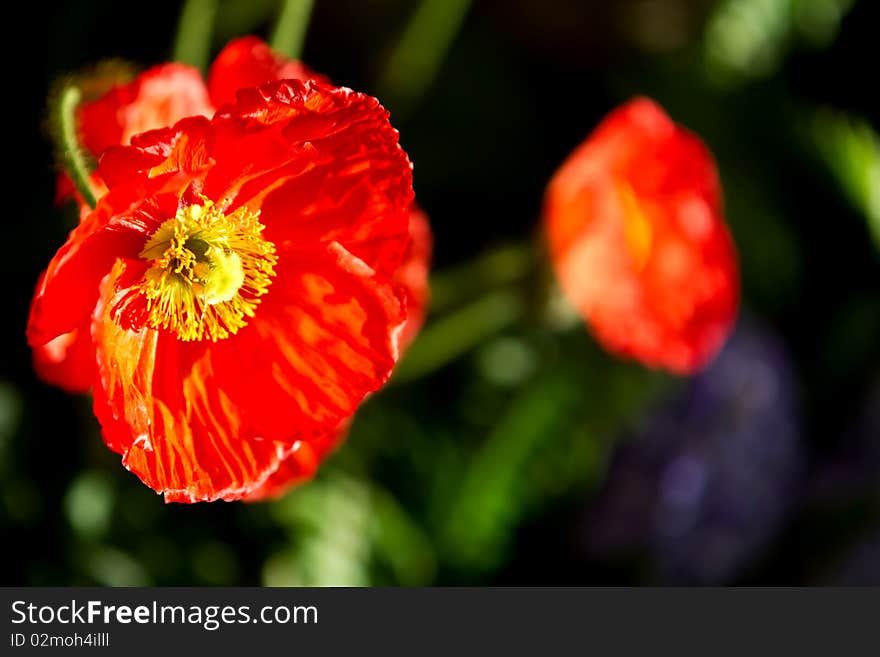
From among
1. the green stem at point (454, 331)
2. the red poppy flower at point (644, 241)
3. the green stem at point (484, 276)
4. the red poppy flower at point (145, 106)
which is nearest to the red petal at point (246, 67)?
the red poppy flower at point (145, 106)

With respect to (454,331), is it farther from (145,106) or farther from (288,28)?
(145,106)

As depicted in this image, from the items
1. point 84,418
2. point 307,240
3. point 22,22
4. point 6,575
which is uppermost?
point 307,240

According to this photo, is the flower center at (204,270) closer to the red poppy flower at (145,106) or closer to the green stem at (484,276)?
the red poppy flower at (145,106)

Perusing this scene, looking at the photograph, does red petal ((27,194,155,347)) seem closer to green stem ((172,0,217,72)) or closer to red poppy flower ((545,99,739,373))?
green stem ((172,0,217,72))

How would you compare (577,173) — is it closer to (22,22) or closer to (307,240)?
(307,240)

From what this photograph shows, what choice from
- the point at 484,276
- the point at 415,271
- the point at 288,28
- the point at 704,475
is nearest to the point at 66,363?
the point at 415,271

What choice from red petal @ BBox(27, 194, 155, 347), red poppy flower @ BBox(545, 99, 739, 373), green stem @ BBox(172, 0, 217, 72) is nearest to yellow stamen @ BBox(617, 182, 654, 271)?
red poppy flower @ BBox(545, 99, 739, 373)

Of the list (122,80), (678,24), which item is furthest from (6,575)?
(678,24)
